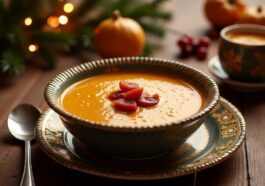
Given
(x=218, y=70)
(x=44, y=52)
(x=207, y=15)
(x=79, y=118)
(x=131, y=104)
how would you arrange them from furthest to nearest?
(x=207, y=15)
(x=44, y=52)
(x=218, y=70)
(x=131, y=104)
(x=79, y=118)

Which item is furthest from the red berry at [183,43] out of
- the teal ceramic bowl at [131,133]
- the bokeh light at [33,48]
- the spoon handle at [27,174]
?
the spoon handle at [27,174]

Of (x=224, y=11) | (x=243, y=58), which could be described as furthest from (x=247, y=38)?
(x=224, y=11)

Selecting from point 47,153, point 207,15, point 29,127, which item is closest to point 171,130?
point 47,153

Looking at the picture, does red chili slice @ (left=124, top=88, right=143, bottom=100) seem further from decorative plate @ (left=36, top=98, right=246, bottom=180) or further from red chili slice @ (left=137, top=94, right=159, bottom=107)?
decorative plate @ (left=36, top=98, right=246, bottom=180)

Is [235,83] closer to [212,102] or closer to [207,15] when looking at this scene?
[212,102]

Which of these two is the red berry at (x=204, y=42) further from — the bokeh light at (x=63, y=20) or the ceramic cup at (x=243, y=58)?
the bokeh light at (x=63, y=20)

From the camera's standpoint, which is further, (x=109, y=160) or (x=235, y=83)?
(x=235, y=83)

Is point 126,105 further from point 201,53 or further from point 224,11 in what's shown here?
point 224,11

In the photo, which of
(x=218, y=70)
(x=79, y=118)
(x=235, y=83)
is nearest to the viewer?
(x=79, y=118)
